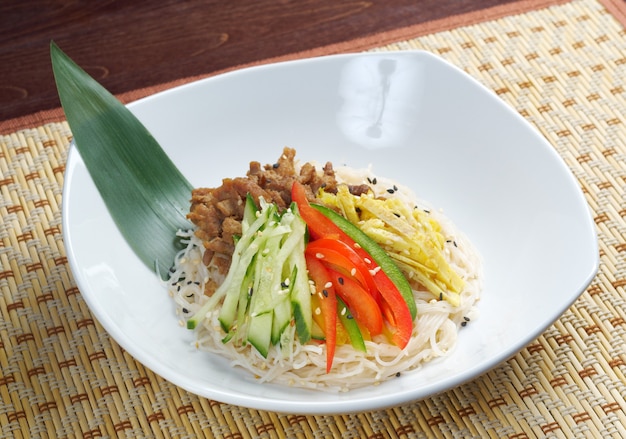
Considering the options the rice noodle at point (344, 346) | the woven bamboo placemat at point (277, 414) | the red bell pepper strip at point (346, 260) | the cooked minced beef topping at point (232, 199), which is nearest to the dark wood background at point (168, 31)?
the woven bamboo placemat at point (277, 414)

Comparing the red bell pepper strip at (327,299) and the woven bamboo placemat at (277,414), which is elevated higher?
the red bell pepper strip at (327,299)

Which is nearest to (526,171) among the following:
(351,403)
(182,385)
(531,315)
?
(531,315)

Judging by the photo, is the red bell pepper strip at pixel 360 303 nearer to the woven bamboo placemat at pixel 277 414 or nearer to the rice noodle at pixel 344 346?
the rice noodle at pixel 344 346

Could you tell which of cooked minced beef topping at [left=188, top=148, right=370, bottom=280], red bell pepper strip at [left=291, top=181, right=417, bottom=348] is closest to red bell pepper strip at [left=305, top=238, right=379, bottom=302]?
red bell pepper strip at [left=291, top=181, right=417, bottom=348]

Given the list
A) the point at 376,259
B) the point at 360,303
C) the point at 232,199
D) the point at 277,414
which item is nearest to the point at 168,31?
the point at 232,199

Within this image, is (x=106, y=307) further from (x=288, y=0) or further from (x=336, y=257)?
(x=288, y=0)

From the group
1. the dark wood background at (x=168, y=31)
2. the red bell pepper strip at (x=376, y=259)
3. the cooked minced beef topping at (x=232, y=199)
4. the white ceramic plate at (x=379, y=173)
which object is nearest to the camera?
the white ceramic plate at (x=379, y=173)
